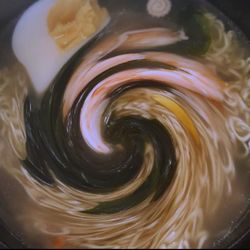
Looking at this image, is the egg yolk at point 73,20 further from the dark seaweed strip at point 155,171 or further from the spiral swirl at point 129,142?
the dark seaweed strip at point 155,171

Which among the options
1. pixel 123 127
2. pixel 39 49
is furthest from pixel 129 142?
pixel 39 49

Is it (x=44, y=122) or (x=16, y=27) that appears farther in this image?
(x=16, y=27)

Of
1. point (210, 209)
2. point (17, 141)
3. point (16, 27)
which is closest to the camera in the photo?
point (210, 209)

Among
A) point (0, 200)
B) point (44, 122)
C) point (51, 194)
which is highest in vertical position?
point (44, 122)

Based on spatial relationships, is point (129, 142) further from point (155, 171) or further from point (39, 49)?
point (39, 49)

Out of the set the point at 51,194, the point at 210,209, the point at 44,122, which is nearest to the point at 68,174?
the point at 51,194

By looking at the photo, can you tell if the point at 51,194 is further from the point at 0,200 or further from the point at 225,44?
the point at 225,44

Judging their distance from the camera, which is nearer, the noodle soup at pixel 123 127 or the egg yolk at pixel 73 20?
the noodle soup at pixel 123 127

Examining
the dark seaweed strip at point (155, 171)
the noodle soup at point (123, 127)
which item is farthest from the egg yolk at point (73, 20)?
the dark seaweed strip at point (155, 171)
